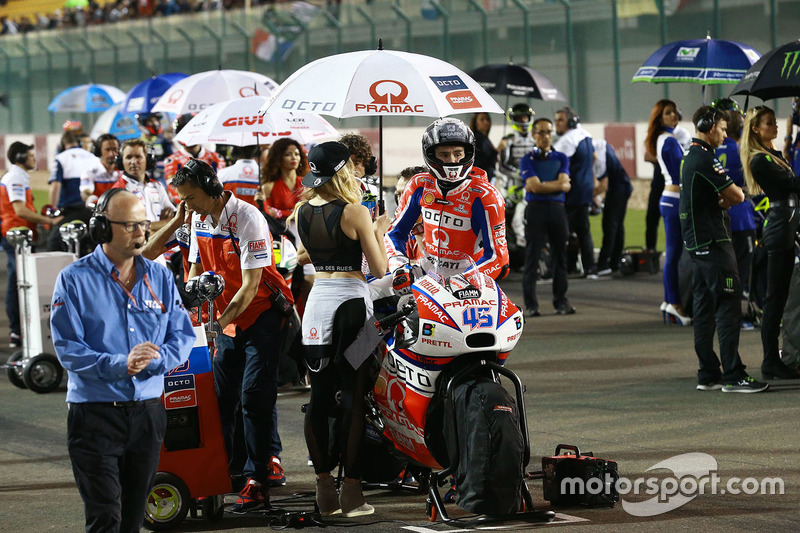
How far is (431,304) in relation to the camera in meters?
6.61

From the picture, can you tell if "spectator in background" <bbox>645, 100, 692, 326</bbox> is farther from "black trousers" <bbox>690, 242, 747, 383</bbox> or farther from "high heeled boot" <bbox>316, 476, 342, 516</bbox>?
"high heeled boot" <bbox>316, 476, 342, 516</bbox>

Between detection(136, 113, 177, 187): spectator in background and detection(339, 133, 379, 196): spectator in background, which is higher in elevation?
detection(136, 113, 177, 187): spectator in background

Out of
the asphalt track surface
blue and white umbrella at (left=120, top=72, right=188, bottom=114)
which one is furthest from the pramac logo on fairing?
blue and white umbrella at (left=120, top=72, right=188, bottom=114)

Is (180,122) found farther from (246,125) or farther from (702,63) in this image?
(702,63)

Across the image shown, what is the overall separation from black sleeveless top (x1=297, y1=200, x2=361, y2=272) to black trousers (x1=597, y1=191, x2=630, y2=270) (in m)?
11.1

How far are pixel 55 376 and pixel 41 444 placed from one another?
2198mm

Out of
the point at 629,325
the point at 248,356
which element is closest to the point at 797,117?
the point at 629,325

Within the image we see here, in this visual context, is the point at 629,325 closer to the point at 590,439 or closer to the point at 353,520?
the point at 590,439

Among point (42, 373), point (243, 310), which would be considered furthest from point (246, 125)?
point (243, 310)

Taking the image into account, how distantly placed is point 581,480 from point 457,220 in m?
1.57

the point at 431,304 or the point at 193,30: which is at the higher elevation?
the point at 193,30

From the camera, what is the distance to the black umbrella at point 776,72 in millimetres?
10797

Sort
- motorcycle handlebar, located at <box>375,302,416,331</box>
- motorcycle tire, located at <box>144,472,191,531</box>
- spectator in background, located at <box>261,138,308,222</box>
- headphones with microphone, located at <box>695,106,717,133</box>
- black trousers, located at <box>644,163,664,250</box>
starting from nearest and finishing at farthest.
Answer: motorcycle handlebar, located at <box>375,302,416,331</box>
motorcycle tire, located at <box>144,472,191,531</box>
headphones with microphone, located at <box>695,106,717,133</box>
spectator in background, located at <box>261,138,308,222</box>
black trousers, located at <box>644,163,664,250</box>

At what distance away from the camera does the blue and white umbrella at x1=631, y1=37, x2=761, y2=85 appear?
49.7 ft
